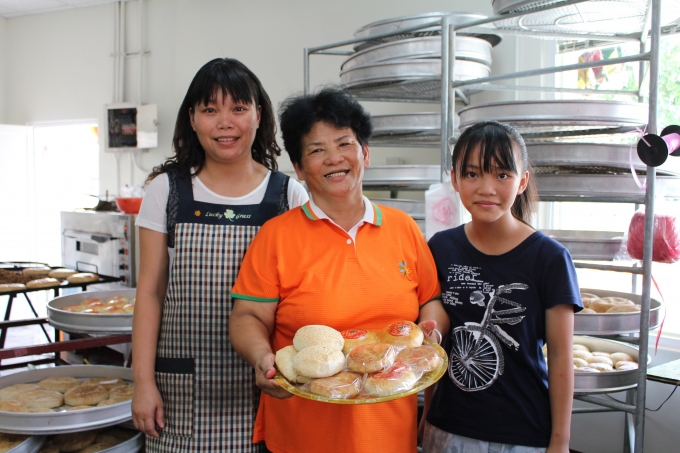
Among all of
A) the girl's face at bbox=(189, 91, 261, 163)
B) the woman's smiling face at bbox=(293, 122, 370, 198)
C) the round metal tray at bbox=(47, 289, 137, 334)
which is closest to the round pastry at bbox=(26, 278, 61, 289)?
the round metal tray at bbox=(47, 289, 137, 334)

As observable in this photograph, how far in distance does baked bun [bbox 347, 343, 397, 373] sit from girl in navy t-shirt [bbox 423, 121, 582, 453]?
0.27m

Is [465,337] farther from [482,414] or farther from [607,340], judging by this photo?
[607,340]

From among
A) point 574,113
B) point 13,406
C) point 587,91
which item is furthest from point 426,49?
point 13,406

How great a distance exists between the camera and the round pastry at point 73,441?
6.67 feet

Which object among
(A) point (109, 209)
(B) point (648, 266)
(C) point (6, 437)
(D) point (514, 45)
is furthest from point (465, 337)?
(A) point (109, 209)

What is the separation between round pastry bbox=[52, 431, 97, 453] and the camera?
80.0 inches

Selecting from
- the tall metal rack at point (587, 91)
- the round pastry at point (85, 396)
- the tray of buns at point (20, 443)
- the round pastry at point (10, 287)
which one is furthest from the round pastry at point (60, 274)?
the tall metal rack at point (587, 91)

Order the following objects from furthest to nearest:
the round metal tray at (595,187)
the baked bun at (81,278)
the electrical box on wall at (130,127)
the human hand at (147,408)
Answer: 1. the electrical box on wall at (130,127)
2. the baked bun at (81,278)
3. the round metal tray at (595,187)
4. the human hand at (147,408)

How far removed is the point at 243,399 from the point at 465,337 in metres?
0.60

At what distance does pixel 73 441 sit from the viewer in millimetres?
2043

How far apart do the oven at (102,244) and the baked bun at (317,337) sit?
3003 mm

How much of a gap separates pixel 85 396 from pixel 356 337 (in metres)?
1.34

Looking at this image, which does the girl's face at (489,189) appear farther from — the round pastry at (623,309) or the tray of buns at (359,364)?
the round pastry at (623,309)

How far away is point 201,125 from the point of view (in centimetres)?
148
